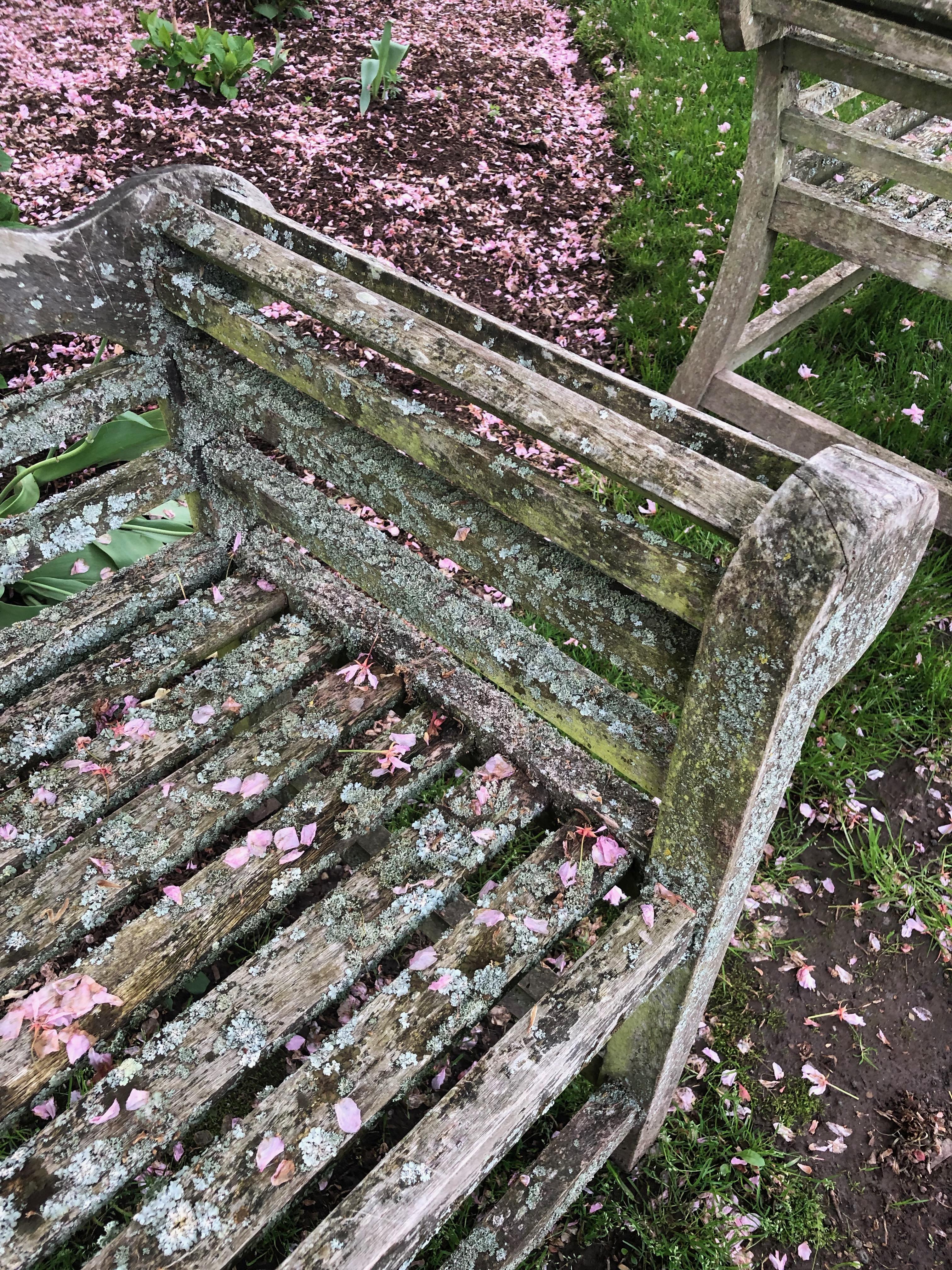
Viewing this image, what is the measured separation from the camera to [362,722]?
1.57 meters

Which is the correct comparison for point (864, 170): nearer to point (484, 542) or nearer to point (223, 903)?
point (484, 542)

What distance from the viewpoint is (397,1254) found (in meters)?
1.02

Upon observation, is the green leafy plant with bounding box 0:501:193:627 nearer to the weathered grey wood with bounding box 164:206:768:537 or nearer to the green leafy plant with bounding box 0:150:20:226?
the green leafy plant with bounding box 0:150:20:226

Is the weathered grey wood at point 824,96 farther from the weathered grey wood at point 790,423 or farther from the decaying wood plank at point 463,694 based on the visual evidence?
the decaying wood plank at point 463,694

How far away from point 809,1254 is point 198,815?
1458mm

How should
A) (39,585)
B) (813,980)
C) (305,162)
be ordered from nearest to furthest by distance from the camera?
(813,980)
(39,585)
(305,162)

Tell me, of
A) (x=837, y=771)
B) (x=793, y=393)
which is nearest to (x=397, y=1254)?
(x=837, y=771)

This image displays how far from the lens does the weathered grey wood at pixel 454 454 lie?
992 millimetres

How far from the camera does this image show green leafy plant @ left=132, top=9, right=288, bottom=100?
182 inches

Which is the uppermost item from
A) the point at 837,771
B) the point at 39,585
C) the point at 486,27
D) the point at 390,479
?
the point at 486,27

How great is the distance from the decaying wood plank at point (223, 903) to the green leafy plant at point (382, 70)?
4252mm

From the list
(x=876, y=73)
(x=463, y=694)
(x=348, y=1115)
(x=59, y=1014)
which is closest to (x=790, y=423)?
(x=876, y=73)

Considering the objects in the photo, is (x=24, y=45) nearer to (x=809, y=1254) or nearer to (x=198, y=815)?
(x=198, y=815)

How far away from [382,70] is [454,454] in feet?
14.9
